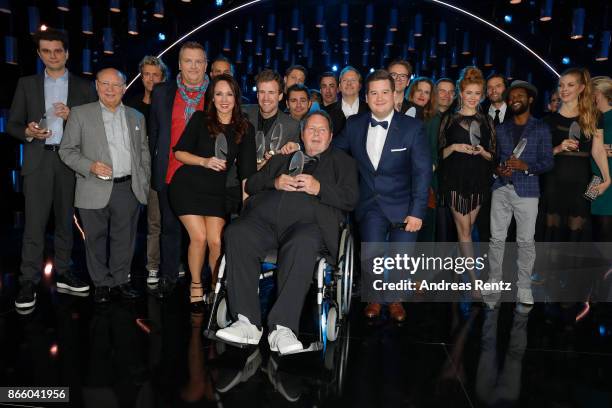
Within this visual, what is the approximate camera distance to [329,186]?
9.24 ft

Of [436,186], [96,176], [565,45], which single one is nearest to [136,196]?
[96,176]

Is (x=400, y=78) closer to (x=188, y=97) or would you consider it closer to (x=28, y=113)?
(x=188, y=97)

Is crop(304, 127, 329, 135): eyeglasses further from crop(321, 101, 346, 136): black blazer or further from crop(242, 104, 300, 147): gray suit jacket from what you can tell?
crop(321, 101, 346, 136): black blazer

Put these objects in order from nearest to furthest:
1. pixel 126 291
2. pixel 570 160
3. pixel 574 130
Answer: pixel 574 130 < pixel 126 291 < pixel 570 160

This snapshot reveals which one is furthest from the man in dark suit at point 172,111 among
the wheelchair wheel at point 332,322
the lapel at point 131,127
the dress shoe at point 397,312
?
the dress shoe at point 397,312

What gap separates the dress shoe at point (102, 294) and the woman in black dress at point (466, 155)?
236cm

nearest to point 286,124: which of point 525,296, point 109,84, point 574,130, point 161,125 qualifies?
point 161,125

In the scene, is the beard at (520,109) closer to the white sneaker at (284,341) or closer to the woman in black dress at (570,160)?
the woman in black dress at (570,160)

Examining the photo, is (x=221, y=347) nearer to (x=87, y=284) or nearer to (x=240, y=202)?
(x=240, y=202)

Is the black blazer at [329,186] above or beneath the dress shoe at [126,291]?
above

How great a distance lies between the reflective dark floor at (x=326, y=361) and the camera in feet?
7.14

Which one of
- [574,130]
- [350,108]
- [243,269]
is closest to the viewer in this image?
[243,269]

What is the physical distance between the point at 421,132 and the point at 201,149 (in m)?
1.33

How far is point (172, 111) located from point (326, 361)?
6.18 feet
